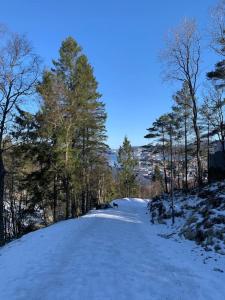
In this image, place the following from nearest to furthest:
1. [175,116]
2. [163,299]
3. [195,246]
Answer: [163,299] → [195,246] → [175,116]

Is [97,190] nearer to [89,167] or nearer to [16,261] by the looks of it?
[89,167]

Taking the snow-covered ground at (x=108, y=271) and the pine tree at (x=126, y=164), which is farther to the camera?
the pine tree at (x=126, y=164)

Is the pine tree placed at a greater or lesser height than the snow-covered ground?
greater

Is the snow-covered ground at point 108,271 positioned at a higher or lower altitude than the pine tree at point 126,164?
lower

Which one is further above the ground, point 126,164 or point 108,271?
point 126,164

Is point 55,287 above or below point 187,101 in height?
below

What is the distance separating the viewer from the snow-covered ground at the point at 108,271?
6914 millimetres

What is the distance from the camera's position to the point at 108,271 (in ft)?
27.3

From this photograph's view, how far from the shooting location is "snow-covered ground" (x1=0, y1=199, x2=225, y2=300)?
6.91m

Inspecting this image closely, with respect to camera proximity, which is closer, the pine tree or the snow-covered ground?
the snow-covered ground

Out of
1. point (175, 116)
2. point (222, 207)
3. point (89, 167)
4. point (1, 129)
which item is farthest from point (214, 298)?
point (175, 116)

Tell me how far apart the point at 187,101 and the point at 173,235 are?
781 inches

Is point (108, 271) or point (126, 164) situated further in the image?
point (126, 164)

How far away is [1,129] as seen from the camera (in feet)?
59.3
